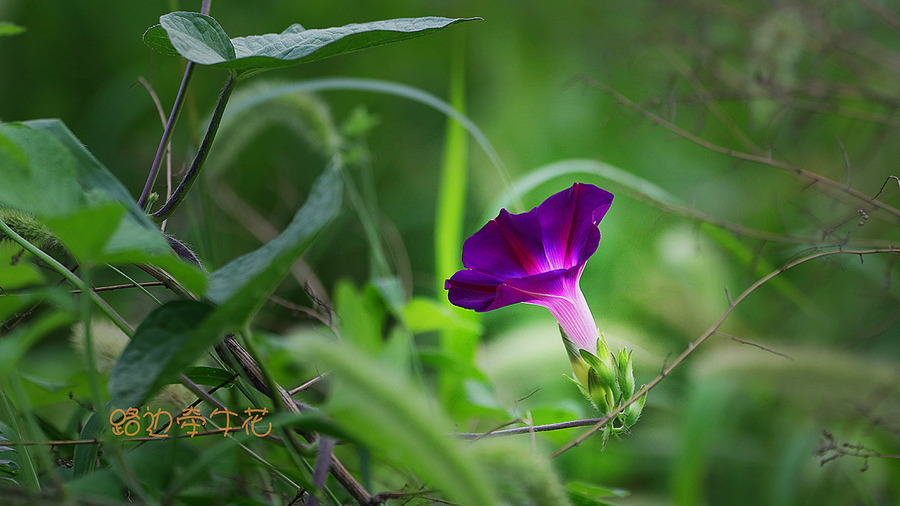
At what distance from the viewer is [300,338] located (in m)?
0.13

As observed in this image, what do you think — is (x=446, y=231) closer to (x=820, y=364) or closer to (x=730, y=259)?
(x=820, y=364)

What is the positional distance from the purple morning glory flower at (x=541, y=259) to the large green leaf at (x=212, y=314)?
10 cm

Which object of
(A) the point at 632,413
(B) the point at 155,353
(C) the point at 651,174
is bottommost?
(B) the point at 155,353

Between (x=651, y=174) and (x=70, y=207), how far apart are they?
3.23ft

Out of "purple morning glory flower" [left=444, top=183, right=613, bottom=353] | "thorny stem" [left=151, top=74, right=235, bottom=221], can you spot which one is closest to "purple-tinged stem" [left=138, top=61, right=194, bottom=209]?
"thorny stem" [left=151, top=74, right=235, bottom=221]

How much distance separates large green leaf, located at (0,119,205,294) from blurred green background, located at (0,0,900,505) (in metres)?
0.22

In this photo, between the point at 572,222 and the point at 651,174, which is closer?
the point at 572,222

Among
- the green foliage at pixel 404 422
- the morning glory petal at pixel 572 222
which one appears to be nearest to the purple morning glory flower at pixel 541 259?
the morning glory petal at pixel 572 222

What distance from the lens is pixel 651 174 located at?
104 cm

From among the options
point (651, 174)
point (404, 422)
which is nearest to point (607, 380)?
point (404, 422)

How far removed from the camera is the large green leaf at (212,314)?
15 cm

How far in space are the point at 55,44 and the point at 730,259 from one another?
1.02m

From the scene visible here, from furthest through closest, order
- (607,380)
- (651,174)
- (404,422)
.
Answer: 1. (651,174)
2. (607,380)
3. (404,422)

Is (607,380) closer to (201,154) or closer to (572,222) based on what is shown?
(572,222)
